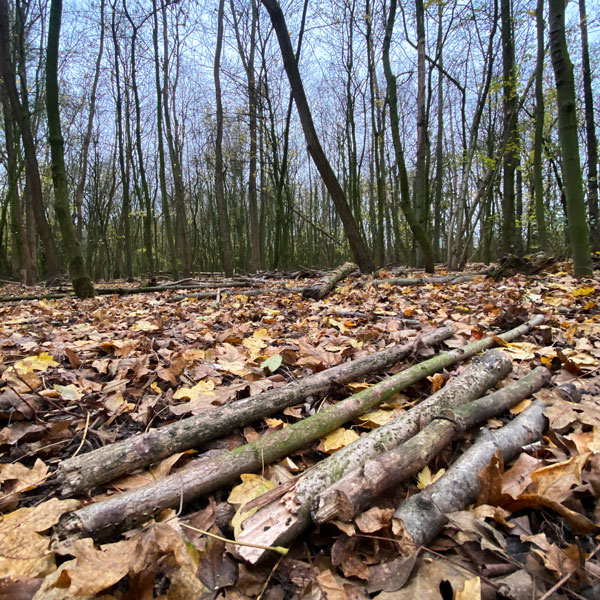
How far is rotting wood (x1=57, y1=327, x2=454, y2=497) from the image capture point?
3.96 feet

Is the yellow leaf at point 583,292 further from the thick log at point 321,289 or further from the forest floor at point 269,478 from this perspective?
the thick log at point 321,289

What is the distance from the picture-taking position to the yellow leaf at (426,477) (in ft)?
4.04

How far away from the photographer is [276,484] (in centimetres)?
126

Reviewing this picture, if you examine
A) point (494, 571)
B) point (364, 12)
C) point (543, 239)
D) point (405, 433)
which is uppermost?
point (364, 12)

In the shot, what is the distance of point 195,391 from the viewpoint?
190 centimetres

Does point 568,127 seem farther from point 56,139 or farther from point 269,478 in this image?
point 56,139

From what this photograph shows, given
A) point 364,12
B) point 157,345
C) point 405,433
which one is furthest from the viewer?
point 364,12

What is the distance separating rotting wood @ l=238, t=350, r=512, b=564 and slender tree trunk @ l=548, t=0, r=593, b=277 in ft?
14.5

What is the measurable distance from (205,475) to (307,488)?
1.19 ft

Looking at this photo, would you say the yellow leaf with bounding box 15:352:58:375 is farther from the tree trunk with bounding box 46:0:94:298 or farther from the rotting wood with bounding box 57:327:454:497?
the tree trunk with bounding box 46:0:94:298

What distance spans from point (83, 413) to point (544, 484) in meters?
1.94

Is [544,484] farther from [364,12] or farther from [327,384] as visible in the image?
[364,12]

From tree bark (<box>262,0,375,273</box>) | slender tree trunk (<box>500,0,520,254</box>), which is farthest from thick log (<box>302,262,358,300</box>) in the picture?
slender tree trunk (<box>500,0,520,254</box>)

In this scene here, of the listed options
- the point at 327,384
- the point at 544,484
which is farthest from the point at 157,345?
the point at 544,484
